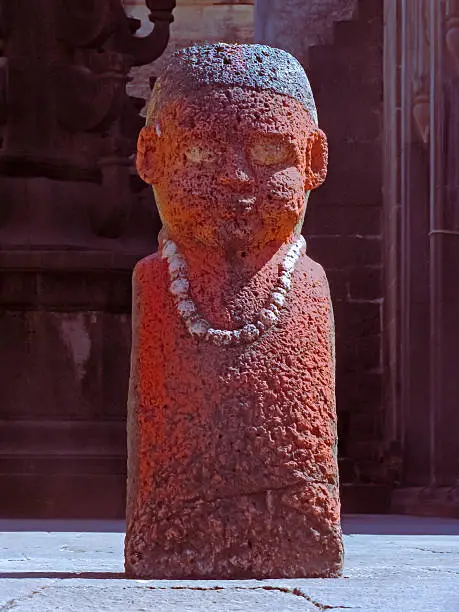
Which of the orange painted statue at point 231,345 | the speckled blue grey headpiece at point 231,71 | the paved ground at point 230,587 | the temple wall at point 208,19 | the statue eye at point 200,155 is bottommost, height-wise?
the paved ground at point 230,587

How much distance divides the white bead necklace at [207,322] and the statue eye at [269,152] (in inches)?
9.6

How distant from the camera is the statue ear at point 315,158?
4.16m

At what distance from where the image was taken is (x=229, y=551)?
3.83 meters

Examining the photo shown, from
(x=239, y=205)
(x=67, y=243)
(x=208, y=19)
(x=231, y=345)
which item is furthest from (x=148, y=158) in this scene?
(x=208, y=19)

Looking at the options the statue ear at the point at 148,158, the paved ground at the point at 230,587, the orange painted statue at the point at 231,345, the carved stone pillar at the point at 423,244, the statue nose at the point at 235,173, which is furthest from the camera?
the carved stone pillar at the point at 423,244

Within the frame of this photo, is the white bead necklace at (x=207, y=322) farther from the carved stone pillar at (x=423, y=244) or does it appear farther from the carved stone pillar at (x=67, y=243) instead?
the carved stone pillar at (x=423, y=244)

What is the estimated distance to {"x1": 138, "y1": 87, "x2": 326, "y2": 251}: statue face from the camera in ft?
13.0

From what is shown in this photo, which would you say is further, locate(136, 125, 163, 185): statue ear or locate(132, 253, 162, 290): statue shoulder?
→ locate(136, 125, 163, 185): statue ear

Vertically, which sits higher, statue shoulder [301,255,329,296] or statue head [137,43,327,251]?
statue head [137,43,327,251]

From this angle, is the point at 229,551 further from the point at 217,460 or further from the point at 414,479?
the point at 414,479

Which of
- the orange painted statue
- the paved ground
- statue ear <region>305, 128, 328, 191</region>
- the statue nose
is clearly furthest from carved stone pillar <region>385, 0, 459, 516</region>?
the statue nose

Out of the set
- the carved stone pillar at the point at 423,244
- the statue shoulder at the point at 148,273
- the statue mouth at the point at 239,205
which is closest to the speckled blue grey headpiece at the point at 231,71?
the statue mouth at the point at 239,205

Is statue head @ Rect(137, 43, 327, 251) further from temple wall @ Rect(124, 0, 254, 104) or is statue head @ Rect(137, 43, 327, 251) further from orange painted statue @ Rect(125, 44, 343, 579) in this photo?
temple wall @ Rect(124, 0, 254, 104)

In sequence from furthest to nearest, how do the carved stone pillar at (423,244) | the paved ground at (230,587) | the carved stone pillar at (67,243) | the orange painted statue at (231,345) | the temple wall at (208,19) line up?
the temple wall at (208,19)
the carved stone pillar at (423,244)
the carved stone pillar at (67,243)
the orange painted statue at (231,345)
the paved ground at (230,587)
